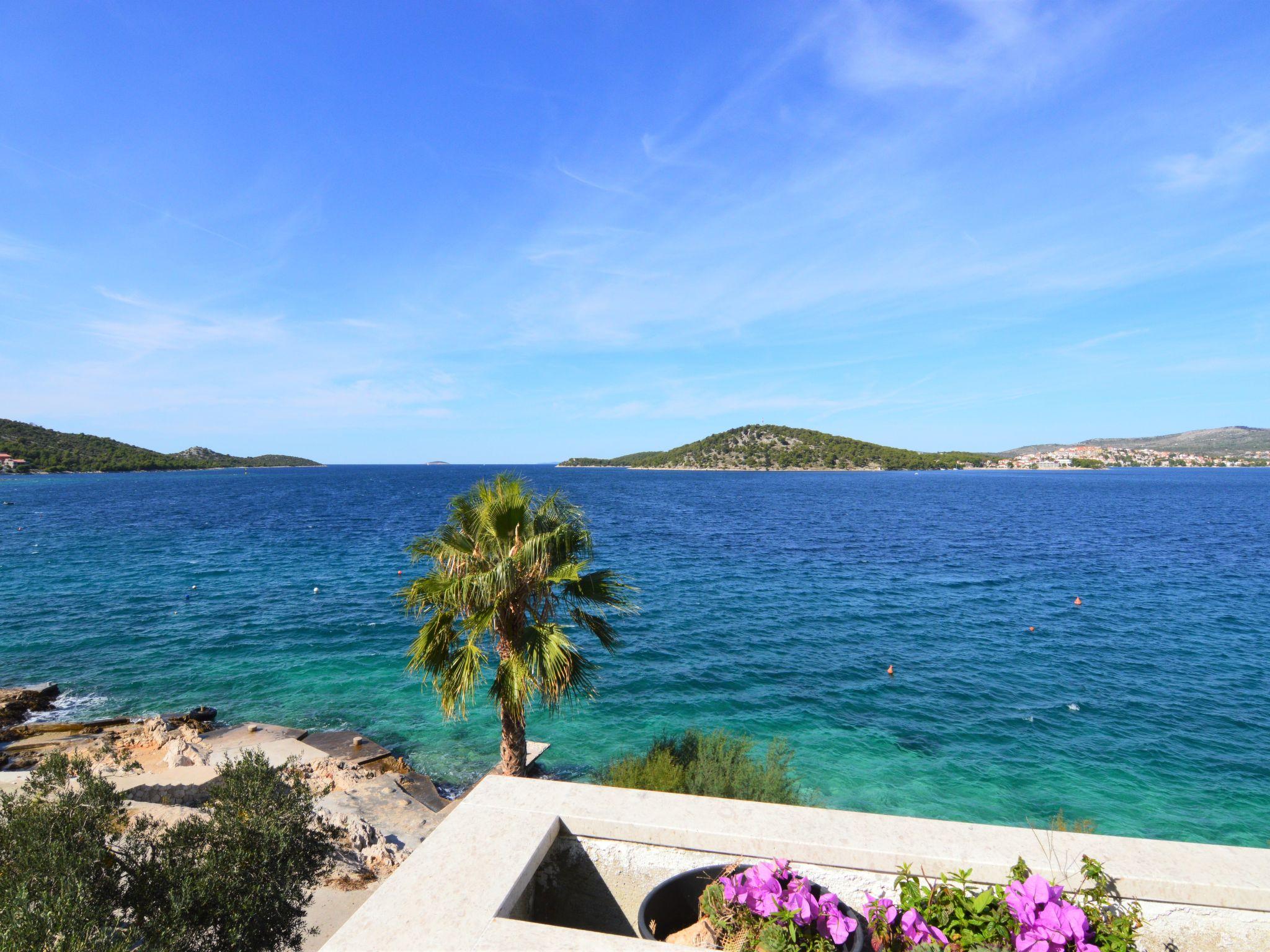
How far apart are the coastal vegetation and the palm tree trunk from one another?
11.9ft

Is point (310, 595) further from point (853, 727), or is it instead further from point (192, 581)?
point (853, 727)

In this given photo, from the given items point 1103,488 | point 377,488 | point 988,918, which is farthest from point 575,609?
point 1103,488

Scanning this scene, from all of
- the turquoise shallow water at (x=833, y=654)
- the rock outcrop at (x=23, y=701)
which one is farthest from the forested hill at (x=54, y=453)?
the rock outcrop at (x=23, y=701)

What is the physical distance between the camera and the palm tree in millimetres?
9242

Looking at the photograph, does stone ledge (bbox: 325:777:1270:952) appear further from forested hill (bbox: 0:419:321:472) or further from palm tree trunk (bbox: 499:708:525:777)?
forested hill (bbox: 0:419:321:472)

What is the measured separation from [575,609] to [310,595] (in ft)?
97.7

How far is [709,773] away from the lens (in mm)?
10227

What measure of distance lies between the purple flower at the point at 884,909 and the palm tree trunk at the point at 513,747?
715cm

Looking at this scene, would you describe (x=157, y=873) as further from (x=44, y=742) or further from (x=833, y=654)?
(x=833, y=654)

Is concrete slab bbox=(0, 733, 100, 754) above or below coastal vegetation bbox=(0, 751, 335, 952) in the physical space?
below

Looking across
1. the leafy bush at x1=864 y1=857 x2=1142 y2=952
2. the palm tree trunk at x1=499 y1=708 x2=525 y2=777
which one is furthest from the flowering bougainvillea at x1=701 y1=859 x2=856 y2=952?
the palm tree trunk at x1=499 y1=708 x2=525 y2=777

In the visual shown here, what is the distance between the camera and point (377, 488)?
136 m

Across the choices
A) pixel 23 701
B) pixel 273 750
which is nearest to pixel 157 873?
pixel 273 750

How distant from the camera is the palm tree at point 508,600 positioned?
9242 millimetres
